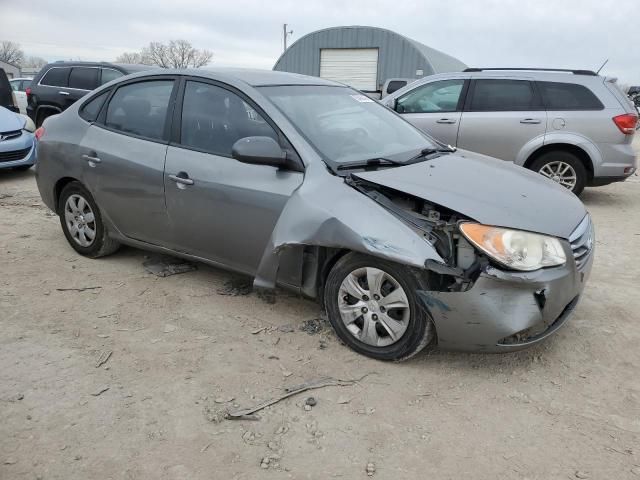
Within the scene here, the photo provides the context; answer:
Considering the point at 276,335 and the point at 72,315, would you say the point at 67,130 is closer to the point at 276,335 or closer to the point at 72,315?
the point at 72,315

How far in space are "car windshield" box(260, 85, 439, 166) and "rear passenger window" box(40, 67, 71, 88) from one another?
875 cm

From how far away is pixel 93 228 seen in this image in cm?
456

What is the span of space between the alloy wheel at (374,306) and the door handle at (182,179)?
135 cm

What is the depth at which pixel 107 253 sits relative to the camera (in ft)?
15.3

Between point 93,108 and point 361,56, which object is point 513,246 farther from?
point 361,56

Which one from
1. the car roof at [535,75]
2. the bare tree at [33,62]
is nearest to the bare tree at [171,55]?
the bare tree at [33,62]

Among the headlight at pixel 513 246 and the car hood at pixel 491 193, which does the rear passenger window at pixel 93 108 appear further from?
the headlight at pixel 513 246

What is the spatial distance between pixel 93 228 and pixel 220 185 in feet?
5.43

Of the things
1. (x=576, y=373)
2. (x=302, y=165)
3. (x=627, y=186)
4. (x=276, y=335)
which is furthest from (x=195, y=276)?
(x=627, y=186)

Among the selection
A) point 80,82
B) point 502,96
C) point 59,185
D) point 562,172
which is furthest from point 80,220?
point 80,82

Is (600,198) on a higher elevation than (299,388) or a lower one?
higher

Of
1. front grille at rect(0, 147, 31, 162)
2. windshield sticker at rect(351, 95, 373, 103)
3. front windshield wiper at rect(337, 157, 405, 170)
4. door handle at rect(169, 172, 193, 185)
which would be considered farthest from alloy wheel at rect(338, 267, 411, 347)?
front grille at rect(0, 147, 31, 162)

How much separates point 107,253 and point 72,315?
42.9 inches

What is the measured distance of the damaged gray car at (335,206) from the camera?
279 centimetres
